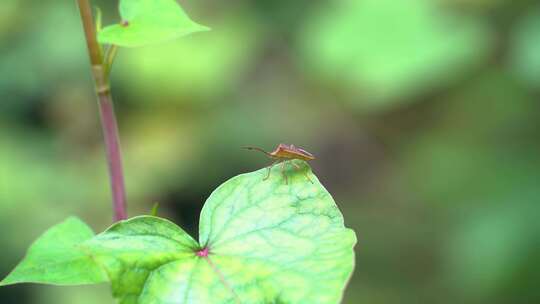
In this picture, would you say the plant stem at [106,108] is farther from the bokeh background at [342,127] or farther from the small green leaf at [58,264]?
the bokeh background at [342,127]

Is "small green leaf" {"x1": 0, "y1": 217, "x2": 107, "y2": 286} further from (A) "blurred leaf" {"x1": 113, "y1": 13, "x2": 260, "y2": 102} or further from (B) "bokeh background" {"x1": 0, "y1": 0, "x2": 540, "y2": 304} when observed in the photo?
(A) "blurred leaf" {"x1": 113, "y1": 13, "x2": 260, "y2": 102}

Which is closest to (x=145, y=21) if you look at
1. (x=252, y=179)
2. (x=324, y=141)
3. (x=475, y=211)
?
(x=252, y=179)

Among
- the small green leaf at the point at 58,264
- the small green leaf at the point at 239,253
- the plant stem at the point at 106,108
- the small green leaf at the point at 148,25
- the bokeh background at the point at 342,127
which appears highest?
the small green leaf at the point at 148,25

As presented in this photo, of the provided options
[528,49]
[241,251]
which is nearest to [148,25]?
[241,251]

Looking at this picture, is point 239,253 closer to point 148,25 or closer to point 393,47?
point 148,25

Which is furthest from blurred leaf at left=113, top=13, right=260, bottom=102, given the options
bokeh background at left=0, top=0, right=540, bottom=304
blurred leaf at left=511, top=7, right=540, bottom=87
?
blurred leaf at left=511, top=7, right=540, bottom=87

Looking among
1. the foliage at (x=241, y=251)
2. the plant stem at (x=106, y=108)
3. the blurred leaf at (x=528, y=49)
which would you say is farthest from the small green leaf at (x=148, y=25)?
the blurred leaf at (x=528, y=49)

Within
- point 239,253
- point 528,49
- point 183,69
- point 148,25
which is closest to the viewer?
point 239,253
